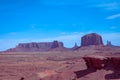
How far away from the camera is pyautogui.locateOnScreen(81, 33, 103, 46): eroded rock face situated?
16712cm

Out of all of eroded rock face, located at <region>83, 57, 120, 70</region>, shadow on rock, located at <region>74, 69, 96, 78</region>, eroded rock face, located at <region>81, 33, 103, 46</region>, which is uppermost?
eroded rock face, located at <region>81, 33, 103, 46</region>

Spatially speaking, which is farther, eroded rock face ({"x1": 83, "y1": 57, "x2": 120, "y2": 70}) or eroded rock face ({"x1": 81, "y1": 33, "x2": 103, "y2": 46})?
eroded rock face ({"x1": 81, "y1": 33, "x2": 103, "y2": 46})

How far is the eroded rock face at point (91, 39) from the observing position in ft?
548

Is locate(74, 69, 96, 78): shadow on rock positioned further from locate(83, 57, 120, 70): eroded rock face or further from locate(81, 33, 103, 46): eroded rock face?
locate(81, 33, 103, 46): eroded rock face

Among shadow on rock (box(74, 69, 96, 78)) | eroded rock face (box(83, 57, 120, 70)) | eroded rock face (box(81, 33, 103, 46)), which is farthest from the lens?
eroded rock face (box(81, 33, 103, 46))

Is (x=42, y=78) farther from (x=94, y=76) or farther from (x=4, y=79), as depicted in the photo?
(x=4, y=79)

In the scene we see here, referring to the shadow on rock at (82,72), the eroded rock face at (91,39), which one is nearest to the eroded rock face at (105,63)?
the shadow on rock at (82,72)

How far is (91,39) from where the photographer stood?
6673 inches

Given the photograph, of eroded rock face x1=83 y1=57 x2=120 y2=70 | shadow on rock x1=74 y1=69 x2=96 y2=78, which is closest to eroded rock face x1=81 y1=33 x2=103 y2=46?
shadow on rock x1=74 y1=69 x2=96 y2=78

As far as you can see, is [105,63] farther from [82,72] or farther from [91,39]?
[91,39]

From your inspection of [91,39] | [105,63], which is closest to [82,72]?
[105,63]

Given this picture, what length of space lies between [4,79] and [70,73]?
21.9 meters

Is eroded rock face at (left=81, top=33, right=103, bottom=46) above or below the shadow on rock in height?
above

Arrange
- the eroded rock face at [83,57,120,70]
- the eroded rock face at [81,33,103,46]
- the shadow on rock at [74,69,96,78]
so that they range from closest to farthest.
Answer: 1. the eroded rock face at [83,57,120,70]
2. the shadow on rock at [74,69,96,78]
3. the eroded rock face at [81,33,103,46]
